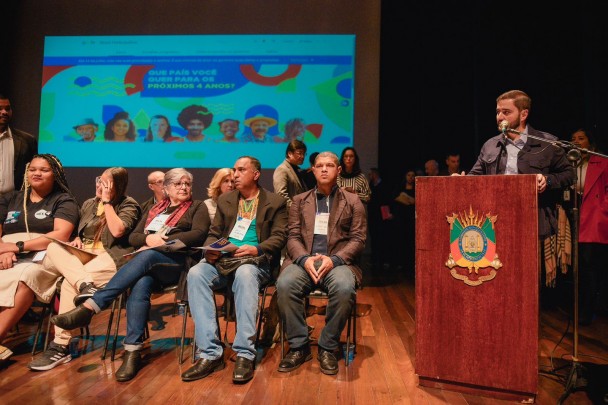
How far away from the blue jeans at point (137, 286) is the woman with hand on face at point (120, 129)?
3.89 meters

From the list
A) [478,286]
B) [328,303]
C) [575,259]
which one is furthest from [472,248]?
[328,303]

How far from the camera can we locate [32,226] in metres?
2.81

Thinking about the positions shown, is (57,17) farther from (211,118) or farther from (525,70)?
(525,70)

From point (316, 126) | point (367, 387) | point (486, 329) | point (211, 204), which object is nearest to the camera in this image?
point (486, 329)

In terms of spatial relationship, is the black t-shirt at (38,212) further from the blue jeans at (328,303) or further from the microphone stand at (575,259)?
the microphone stand at (575,259)

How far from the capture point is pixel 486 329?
78.8 inches

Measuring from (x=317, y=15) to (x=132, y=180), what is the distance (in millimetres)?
3526

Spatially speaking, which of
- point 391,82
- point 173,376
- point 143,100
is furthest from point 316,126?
point 173,376

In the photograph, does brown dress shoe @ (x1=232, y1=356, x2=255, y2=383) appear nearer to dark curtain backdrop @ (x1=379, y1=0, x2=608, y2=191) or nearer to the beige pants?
the beige pants

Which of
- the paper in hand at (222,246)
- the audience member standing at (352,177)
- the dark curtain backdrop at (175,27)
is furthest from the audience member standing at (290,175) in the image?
the dark curtain backdrop at (175,27)

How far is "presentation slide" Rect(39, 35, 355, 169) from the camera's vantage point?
5.84 m

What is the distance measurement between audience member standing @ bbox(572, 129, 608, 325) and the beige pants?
8.53 feet

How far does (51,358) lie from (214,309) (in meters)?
0.97

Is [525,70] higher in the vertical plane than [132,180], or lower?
higher
